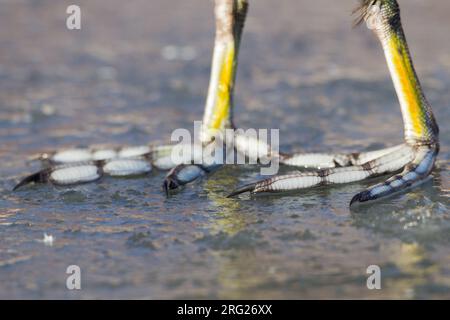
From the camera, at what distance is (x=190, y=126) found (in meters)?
5.67

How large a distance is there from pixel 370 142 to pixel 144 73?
283 centimetres

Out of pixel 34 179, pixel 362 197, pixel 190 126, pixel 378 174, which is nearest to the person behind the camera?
pixel 362 197

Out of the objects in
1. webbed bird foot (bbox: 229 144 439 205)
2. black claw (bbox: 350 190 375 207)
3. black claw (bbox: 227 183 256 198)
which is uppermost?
webbed bird foot (bbox: 229 144 439 205)

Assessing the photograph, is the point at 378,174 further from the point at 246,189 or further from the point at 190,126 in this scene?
the point at 190,126

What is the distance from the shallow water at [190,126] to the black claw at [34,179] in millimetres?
36

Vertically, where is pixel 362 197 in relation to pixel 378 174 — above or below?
below

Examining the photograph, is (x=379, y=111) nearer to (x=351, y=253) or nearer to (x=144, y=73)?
(x=144, y=73)

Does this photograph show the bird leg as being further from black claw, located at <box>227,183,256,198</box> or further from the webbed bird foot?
black claw, located at <box>227,183,256,198</box>

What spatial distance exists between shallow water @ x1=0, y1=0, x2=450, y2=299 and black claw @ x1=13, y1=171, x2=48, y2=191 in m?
0.04

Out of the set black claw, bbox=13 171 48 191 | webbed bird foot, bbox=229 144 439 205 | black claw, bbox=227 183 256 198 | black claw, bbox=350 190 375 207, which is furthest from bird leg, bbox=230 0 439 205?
black claw, bbox=13 171 48 191

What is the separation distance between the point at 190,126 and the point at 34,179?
1647 millimetres

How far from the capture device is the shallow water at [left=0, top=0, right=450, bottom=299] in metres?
3.13

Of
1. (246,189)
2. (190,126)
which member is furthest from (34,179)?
(190,126)

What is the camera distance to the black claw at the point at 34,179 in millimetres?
4215
